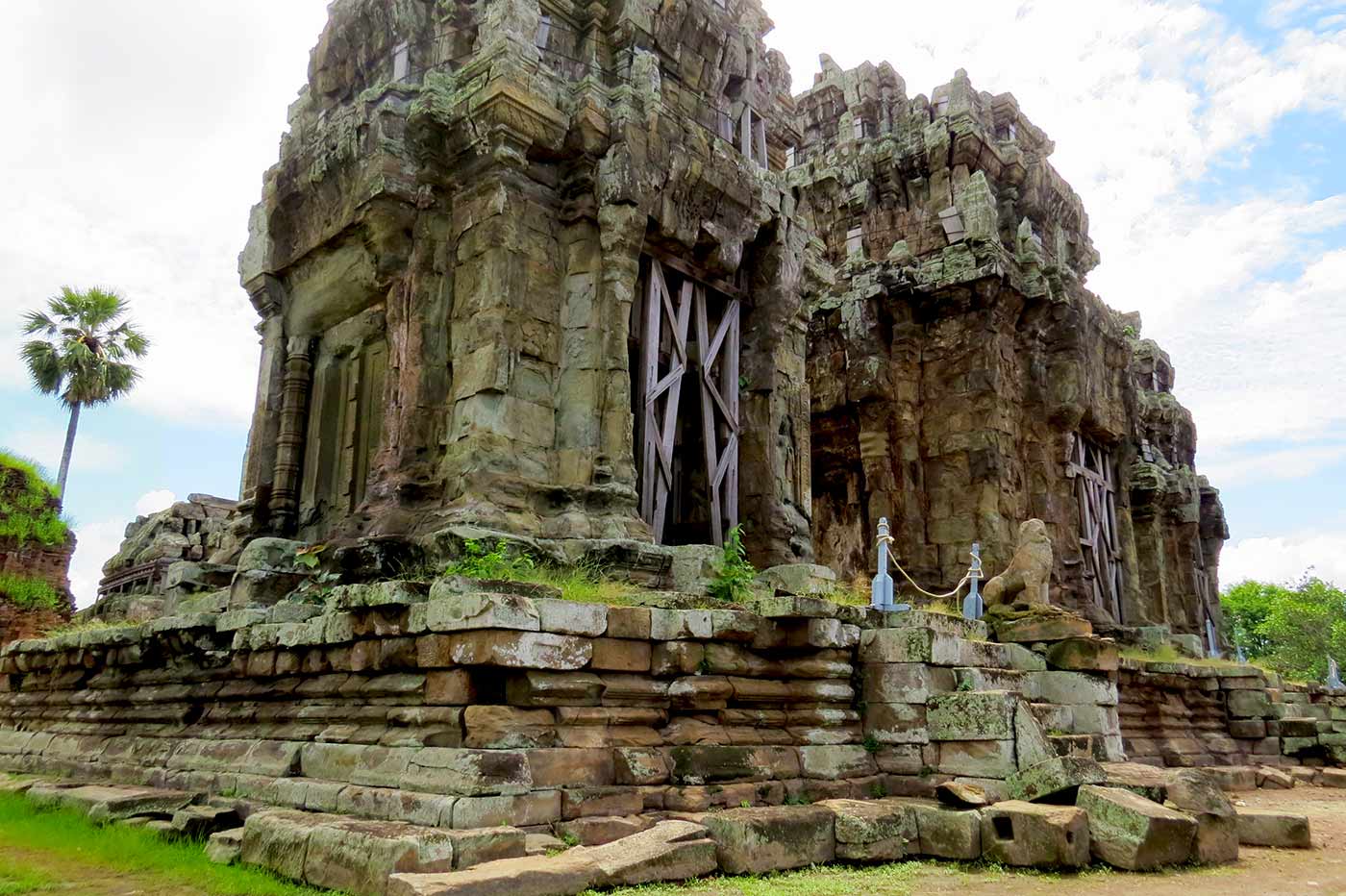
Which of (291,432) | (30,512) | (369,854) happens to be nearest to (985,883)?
(369,854)

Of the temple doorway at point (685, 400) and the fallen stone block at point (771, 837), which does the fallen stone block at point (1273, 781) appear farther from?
the fallen stone block at point (771, 837)

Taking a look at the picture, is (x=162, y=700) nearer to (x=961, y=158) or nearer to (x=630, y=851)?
(x=630, y=851)

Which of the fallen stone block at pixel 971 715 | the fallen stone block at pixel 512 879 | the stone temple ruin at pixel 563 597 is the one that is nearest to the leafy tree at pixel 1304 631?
the stone temple ruin at pixel 563 597

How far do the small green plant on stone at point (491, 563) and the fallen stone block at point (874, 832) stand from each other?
2.73m

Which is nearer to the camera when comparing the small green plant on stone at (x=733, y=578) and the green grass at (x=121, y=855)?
the green grass at (x=121, y=855)

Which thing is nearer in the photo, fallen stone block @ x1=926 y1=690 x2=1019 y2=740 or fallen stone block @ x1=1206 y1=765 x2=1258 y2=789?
fallen stone block @ x1=926 y1=690 x2=1019 y2=740

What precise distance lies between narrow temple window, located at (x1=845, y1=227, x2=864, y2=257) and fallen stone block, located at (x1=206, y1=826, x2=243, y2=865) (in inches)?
683

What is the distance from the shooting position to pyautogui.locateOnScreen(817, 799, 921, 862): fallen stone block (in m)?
6.59

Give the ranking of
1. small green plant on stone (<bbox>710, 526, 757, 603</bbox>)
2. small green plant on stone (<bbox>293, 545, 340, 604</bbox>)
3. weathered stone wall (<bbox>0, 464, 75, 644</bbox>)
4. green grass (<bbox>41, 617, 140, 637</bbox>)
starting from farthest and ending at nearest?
weathered stone wall (<bbox>0, 464, 75, 644</bbox>) < green grass (<bbox>41, 617, 140, 637</bbox>) < small green plant on stone (<bbox>293, 545, 340, 604</bbox>) < small green plant on stone (<bbox>710, 526, 757, 603</bbox>)

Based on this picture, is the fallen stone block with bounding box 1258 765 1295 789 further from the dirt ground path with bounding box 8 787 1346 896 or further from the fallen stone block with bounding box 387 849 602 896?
the fallen stone block with bounding box 387 849 602 896

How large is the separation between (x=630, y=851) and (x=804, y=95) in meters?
21.4

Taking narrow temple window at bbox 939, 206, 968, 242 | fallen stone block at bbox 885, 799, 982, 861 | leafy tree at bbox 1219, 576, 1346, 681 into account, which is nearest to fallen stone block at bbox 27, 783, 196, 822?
fallen stone block at bbox 885, 799, 982, 861

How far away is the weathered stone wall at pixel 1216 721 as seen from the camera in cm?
1373

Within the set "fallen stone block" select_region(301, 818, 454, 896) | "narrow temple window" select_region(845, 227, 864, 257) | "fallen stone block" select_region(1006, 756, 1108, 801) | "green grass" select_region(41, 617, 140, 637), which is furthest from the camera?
"narrow temple window" select_region(845, 227, 864, 257)
